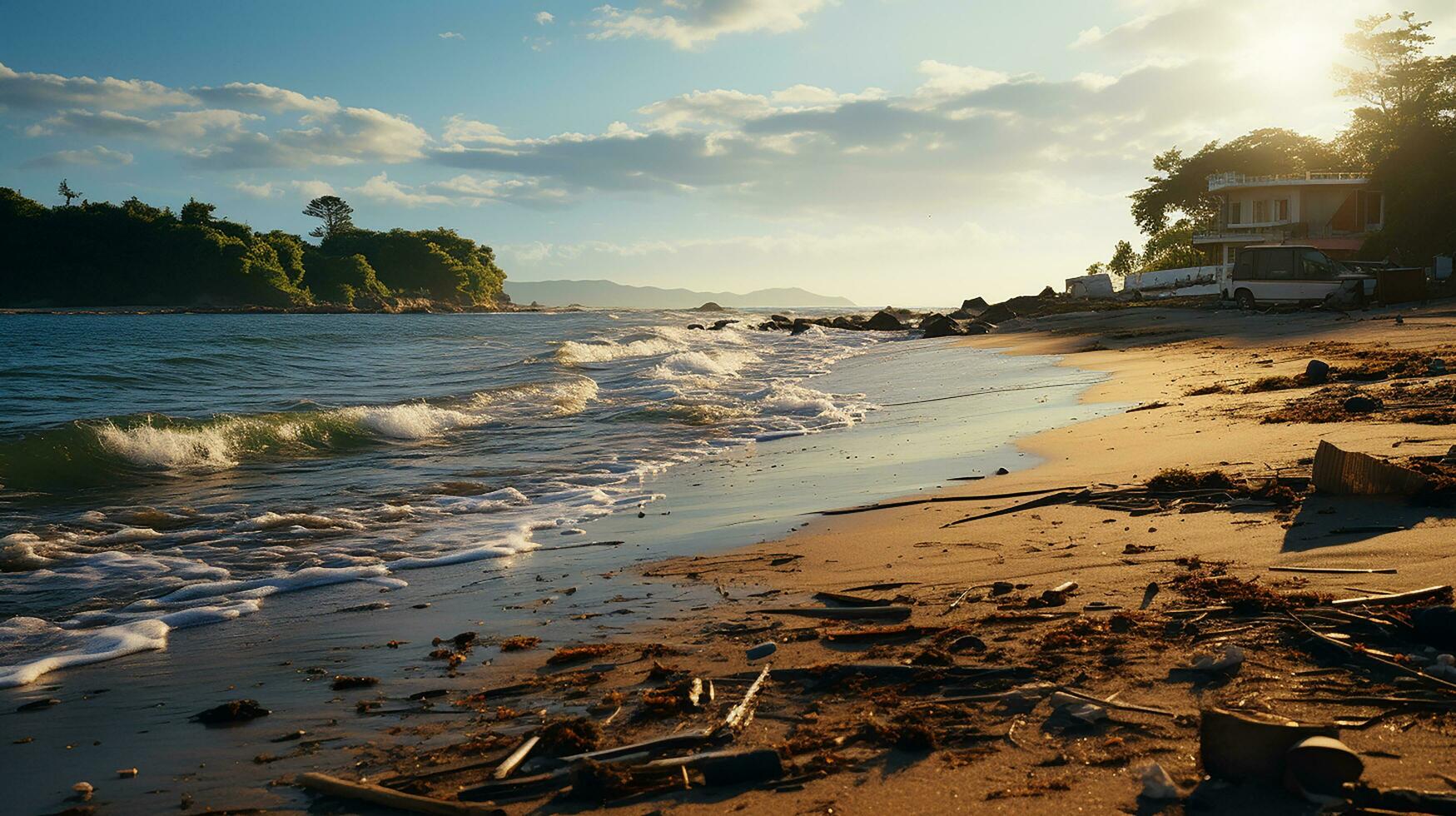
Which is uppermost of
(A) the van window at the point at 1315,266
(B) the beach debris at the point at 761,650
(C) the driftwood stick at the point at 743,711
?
(A) the van window at the point at 1315,266

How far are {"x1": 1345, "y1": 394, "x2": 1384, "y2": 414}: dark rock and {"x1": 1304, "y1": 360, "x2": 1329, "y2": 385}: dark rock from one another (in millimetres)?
2511

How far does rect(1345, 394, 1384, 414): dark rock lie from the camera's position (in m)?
7.71

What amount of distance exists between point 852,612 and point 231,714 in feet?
8.54

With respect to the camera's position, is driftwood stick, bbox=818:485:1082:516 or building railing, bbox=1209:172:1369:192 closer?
driftwood stick, bbox=818:485:1082:516

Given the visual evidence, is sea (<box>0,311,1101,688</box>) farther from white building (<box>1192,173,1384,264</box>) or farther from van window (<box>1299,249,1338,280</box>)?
white building (<box>1192,173,1384,264</box>)

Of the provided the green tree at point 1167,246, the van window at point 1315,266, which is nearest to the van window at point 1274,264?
the van window at point 1315,266

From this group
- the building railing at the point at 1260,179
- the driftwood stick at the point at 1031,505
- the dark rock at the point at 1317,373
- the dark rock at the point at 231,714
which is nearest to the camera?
the dark rock at the point at 231,714

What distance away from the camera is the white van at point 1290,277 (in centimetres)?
2377

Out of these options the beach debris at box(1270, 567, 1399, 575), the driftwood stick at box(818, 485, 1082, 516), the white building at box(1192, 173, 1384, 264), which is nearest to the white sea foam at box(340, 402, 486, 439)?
the driftwood stick at box(818, 485, 1082, 516)

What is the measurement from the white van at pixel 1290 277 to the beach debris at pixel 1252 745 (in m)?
25.2

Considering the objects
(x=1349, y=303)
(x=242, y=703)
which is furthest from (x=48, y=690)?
(x=1349, y=303)

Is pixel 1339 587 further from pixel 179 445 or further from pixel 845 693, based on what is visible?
pixel 179 445

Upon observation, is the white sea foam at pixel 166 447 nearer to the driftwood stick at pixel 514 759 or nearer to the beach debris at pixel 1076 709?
the driftwood stick at pixel 514 759

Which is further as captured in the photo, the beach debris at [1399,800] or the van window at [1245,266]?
the van window at [1245,266]
